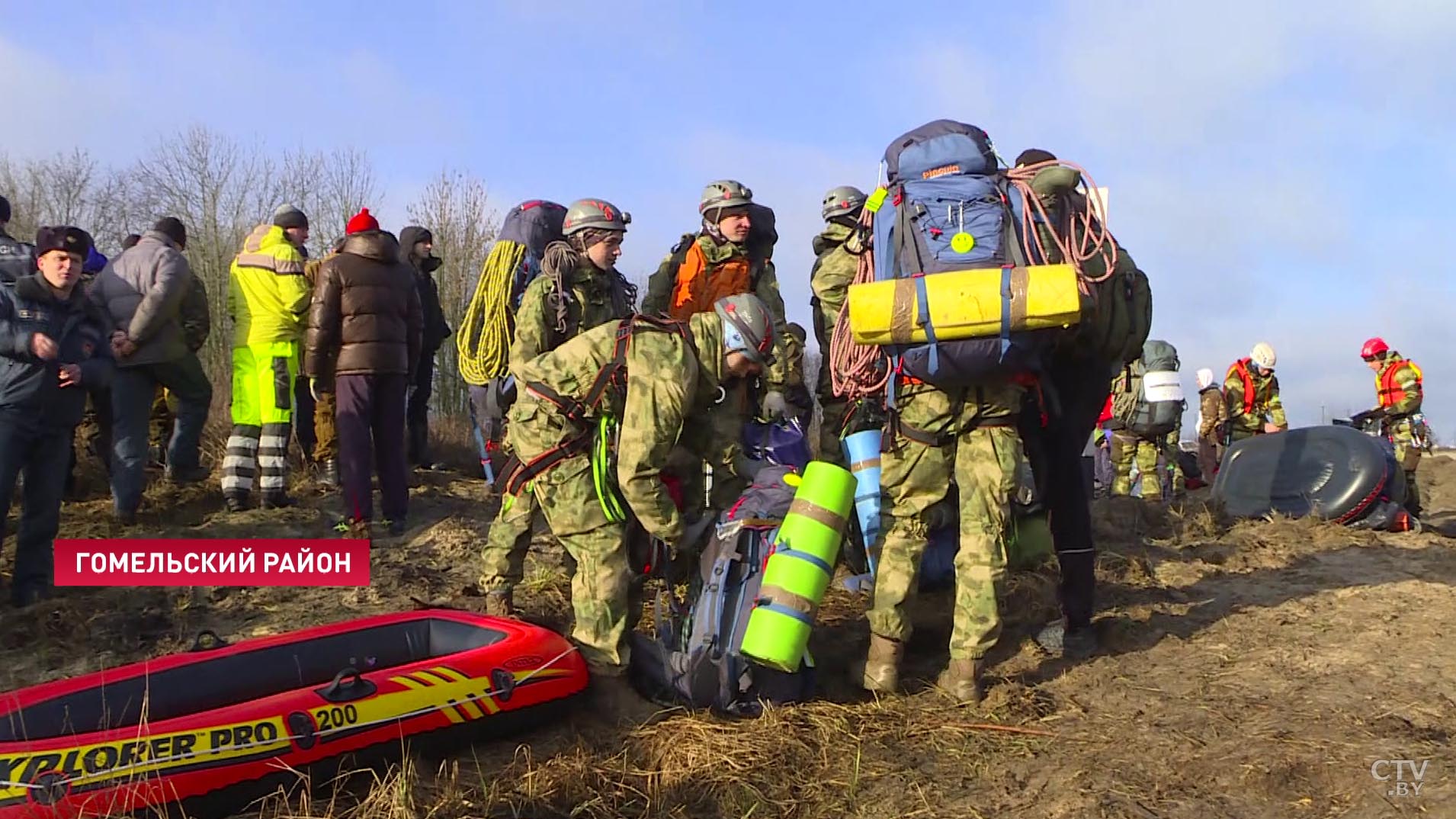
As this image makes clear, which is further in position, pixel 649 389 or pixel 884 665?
pixel 884 665

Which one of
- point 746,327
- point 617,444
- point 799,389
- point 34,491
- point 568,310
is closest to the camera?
point 746,327

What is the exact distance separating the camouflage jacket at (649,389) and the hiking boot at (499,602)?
96 centimetres

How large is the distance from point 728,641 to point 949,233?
1832 millimetres

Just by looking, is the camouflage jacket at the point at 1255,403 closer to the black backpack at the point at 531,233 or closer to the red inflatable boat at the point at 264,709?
the black backpack at the point at 531,233

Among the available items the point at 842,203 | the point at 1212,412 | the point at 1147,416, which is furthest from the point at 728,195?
the point at 1212,412

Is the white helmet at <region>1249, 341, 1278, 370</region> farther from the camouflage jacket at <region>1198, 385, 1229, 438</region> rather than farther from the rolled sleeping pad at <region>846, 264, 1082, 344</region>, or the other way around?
the rolled sleeping pad at <region>846, 264, 1082, 344</region>

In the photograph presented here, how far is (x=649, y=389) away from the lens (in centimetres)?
406

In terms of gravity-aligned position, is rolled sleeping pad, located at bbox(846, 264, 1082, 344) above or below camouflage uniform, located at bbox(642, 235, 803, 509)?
above

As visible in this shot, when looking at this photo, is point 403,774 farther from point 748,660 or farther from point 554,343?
point 554,343

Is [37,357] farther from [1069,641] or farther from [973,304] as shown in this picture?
[1069,641]

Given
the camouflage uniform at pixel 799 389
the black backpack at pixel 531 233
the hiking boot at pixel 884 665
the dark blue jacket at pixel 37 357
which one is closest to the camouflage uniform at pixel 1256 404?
the camouflage uniform at pixel 799 389

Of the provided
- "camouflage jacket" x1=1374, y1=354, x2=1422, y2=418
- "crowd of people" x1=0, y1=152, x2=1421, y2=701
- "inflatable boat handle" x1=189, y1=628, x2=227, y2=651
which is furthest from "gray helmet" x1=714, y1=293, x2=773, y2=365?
"camouflage jacket" x1=1374, y1=354, x2=1422, y2=418

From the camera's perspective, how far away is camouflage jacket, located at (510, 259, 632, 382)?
529 cm

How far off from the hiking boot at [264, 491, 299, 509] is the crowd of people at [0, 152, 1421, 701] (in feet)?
0.06
